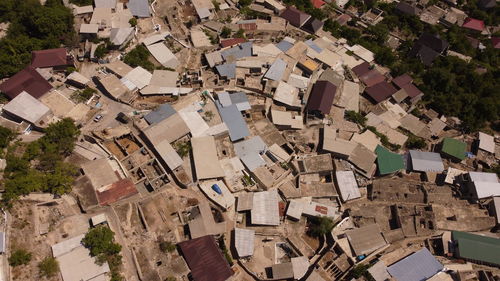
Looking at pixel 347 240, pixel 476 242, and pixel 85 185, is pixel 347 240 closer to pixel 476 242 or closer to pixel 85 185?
pixel 476 242

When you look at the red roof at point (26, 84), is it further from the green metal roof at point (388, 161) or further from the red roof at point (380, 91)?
the red roof at point (380, 91)

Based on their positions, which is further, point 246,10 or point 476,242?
point 246,10

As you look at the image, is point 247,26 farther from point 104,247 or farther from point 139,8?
point 104,247

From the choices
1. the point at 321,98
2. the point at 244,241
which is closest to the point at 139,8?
the point at 321,98

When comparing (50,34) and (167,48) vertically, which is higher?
(50,34)

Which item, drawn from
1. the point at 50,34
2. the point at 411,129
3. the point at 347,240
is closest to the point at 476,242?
the point at 347,240

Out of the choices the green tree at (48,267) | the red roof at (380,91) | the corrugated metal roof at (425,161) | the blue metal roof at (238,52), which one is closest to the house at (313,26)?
the blue metal roof at (238,52)
